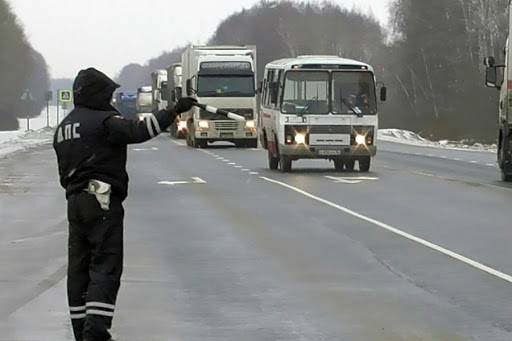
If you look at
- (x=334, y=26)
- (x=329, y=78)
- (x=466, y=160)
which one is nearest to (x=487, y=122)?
(x=466, y=160)

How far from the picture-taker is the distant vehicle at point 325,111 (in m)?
31.2

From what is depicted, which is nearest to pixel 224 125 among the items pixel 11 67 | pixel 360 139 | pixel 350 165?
pixel 350 165

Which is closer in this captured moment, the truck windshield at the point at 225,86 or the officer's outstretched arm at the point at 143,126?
the officer's outstretched arm at the point at 143,126

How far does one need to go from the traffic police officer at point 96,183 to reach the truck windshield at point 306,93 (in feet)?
75.4

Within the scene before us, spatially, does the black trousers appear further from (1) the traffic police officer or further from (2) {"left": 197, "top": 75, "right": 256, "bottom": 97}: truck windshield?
(2) {"left": 197, "top": 75, "right": 256, "bottom": 97}: truck windshield

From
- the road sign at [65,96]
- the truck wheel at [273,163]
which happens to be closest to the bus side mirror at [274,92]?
the truck wheel at [273,163]

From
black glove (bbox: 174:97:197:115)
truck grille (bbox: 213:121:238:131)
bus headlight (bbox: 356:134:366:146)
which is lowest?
truck grille (bbox: 213:121:238:131)

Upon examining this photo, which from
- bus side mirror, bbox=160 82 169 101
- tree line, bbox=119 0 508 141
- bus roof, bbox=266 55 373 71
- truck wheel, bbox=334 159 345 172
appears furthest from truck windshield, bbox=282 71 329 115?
tree line, bbox=119 0 508 141

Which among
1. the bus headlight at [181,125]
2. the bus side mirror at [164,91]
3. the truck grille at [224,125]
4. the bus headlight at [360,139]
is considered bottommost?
the bus headlight at [181,125]

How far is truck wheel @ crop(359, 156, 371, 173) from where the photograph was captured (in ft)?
105

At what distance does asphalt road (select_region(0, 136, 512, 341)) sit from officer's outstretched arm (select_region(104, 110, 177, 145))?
1.70 meters

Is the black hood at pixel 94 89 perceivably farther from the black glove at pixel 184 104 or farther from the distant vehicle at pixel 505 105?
the distant vehicle at pixel 505 105

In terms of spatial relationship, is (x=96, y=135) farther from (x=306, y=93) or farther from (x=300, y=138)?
(x=306, y=93)

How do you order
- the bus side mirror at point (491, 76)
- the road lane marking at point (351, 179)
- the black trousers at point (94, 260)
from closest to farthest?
the black trousers at point (94, 260)
the bus side mirror at point (491, 76)
the road lane marking at point (351, 179)
